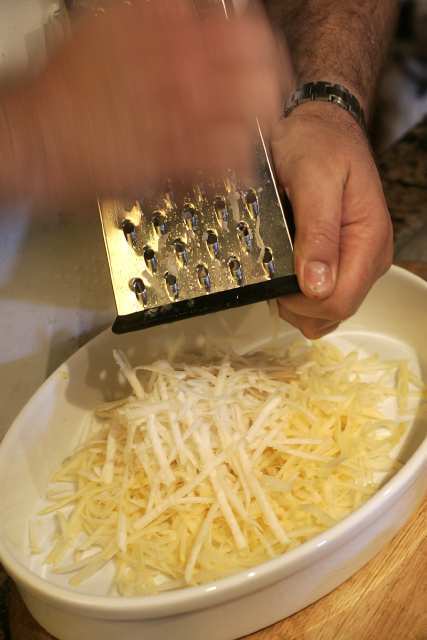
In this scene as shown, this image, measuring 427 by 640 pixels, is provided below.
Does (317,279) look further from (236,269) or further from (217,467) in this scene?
(217,467)

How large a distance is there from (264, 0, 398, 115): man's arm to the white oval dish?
1.61 feet

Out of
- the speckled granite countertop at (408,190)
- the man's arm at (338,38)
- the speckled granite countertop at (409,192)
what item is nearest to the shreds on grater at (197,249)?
the man's arm at (338,38)

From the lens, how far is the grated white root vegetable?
100 cm

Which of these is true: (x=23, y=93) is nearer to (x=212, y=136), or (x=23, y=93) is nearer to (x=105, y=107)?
(x=105, y=107)

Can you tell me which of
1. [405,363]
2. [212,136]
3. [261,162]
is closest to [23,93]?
[212,136]

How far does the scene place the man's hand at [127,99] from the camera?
2.97 ft

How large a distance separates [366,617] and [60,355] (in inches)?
33.8

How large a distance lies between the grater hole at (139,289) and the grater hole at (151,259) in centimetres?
3

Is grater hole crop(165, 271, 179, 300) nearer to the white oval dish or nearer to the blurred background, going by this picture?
the white oval dish

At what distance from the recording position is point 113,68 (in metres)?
0.92

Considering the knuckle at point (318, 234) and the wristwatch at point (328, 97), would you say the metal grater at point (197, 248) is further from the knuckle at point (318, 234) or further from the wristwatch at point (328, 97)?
the wristwatch at point (328, 97)

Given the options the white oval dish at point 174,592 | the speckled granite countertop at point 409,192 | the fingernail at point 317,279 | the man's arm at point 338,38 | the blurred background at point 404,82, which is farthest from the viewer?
the blurred background at point 404,82

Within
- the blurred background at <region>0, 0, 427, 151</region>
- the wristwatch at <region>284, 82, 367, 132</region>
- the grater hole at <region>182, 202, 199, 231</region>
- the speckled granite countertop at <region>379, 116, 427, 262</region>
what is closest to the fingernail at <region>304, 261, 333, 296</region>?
the grater hole at <region>182, 202, 199, 231</region>

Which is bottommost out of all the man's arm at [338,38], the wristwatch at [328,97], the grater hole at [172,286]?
the grater hole at [172,286]
